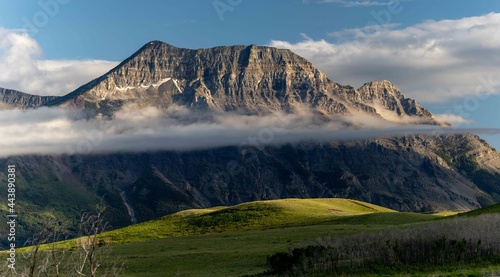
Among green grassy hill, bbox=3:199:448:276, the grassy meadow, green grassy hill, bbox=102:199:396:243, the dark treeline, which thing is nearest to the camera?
the dark treeline

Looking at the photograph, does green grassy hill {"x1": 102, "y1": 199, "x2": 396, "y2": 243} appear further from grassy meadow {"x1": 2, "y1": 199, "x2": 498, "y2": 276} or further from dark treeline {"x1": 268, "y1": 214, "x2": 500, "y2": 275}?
dark treeline {"x1": 268, "y1": 214, "x2": 500, "y2": 275}

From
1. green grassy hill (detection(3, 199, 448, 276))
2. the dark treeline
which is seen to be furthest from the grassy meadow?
the dark treeline

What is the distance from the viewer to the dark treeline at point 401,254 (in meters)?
71.9

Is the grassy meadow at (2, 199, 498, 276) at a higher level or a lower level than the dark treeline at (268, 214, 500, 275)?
lower

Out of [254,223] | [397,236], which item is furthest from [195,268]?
[254,223]

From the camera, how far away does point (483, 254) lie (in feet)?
247

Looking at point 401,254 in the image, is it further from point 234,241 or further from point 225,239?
point 225,239

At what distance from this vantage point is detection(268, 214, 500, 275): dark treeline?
236 ft

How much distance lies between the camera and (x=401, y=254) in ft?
252

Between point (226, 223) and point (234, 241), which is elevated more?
point (234, 241)

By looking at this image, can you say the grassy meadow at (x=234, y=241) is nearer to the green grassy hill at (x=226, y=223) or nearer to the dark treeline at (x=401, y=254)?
the green grassy hill at (x=226, y=223)

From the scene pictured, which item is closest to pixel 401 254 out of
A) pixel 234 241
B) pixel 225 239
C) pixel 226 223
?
pixel 234 241

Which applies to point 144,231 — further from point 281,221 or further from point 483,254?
point 483,254

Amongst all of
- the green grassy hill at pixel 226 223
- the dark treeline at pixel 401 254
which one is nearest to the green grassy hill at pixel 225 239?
the green grassy hill at pixel 226 223
